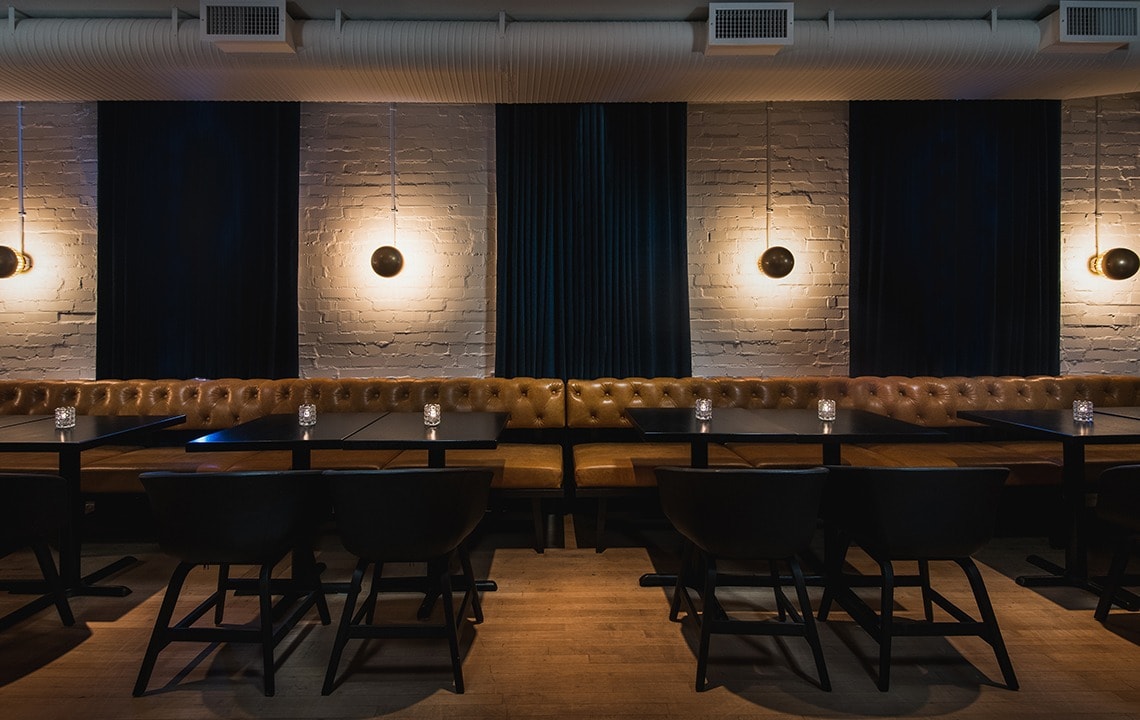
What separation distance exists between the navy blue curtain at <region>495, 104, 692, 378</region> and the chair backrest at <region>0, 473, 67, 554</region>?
2.37 m

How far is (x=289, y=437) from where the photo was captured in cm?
245

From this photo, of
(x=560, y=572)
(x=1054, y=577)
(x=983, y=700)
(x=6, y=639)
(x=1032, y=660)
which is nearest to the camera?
(x=983, y=700)

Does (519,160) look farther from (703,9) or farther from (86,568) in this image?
(86,568)

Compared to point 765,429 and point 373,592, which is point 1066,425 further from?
point 373,592

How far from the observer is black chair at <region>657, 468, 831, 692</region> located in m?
1.89

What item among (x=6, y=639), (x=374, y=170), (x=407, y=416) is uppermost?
(x=374, y=170)

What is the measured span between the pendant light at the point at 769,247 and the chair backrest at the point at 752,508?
2.63 m

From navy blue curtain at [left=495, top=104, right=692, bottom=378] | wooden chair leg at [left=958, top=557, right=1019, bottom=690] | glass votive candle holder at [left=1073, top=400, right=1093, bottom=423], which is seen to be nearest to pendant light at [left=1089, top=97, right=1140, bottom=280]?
glass votive candle holder at [left=1073, top=400, right=1093, bottom=423]

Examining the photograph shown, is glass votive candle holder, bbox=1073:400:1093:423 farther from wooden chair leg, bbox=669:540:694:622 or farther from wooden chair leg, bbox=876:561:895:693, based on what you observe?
wooden chair leg, bbox=669:540:694:622

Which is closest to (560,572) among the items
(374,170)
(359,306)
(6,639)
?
(6,639)

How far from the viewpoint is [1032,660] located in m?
2.15

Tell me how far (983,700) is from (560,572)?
1.68 metres

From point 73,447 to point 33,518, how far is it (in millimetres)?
275

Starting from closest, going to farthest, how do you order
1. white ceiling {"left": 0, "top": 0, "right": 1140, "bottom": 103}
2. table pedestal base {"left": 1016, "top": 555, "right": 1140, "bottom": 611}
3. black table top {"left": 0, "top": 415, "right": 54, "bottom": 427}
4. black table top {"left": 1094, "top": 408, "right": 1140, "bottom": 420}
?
table pedestal base {"left": 1016, "top": 555, "right": 1140, "bottom": 611} < black table top {"left": 0, "top": 415, "right": 54, "bottom": 427} < black table top {"left": 1094, "top": 408, "right": 1140, "bottom": 420} < white ceiling {"left": 0, "top": 0, "right": 1140, "bottom": 103}
